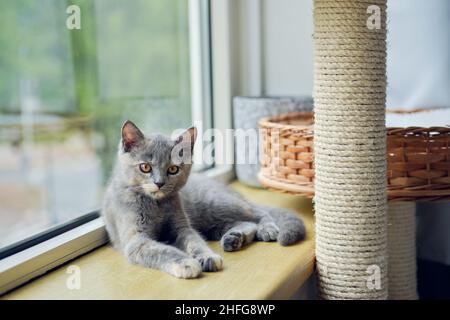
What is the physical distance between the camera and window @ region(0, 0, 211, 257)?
131 cm

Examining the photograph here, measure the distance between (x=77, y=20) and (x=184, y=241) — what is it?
61 cm

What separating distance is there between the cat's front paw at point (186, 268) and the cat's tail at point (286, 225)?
259 millimetres

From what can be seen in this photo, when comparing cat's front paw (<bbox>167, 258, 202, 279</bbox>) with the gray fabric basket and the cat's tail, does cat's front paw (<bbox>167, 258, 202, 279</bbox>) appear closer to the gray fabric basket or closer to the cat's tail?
the cat's tail

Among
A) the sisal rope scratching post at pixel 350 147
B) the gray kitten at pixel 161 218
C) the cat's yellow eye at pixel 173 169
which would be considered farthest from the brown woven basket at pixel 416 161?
the cat's yellow eye at pixel 173 169

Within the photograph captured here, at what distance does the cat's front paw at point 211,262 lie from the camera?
38.1 inches

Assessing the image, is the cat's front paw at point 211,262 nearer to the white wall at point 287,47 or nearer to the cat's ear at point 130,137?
the cat's ear at point 130,137

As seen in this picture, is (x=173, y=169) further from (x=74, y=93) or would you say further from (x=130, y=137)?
(x=74, y=93)

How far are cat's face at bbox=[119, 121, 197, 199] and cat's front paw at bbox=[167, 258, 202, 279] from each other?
0.17 m

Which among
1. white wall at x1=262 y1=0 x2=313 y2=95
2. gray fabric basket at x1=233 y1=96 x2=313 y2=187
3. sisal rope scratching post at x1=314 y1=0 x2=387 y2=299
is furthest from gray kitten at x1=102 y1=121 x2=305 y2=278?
white wall at x1=262 y1=0 x2=313 y2=95

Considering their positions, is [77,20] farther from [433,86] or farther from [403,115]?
[433,86]

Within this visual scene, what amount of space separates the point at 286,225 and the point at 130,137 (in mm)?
424

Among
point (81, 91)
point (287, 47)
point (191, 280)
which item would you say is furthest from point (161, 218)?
point (287, 47)

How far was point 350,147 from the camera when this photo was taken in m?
1.02
